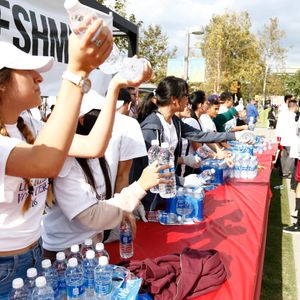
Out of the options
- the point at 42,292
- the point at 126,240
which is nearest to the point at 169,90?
the point at 126,240

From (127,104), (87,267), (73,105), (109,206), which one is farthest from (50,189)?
(127,104)

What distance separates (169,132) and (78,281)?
181cm

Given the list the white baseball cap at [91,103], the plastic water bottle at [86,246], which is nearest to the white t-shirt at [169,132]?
the white baseball cap at [91,103]

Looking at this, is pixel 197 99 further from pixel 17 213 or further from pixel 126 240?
pixel 17 213

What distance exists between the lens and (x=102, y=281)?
1.15 m

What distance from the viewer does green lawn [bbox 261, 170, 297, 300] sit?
8.98 feet

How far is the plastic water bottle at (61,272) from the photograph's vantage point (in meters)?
1.17

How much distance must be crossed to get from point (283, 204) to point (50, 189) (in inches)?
177

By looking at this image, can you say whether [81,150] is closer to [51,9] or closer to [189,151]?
[51,9]

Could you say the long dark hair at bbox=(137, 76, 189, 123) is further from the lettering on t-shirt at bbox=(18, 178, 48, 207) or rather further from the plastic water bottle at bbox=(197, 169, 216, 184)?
the lettering on t-shirt at bbox=(18, 178, 48, 207)

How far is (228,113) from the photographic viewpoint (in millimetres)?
5590

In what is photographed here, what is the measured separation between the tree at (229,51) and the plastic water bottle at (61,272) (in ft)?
66.9

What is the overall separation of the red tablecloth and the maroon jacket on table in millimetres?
48

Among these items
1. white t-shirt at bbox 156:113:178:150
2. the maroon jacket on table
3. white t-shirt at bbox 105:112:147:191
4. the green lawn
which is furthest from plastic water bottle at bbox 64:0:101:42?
the green lawn
